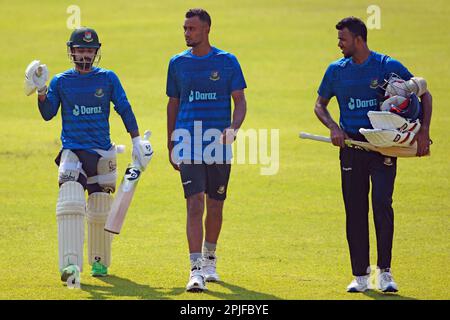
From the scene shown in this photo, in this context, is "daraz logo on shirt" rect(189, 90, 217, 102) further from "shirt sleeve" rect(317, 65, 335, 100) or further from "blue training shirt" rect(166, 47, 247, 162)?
"shirt sleeve" rect(317, 65, 335, 100)

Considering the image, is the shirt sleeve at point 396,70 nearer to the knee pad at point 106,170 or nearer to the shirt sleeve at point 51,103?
the knee pad at point 106,170

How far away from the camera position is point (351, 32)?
10.0 metres

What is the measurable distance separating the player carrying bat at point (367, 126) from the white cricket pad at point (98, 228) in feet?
7.14

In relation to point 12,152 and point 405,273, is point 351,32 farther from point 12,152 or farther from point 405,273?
point 12,152

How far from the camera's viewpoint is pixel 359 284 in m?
10.1

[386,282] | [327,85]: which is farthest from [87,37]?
[386,282]

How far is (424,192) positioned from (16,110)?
9333 millimetres

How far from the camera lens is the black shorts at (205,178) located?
1023 centimetres

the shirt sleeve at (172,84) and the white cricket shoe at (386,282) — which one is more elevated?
the shirt sleeve at (172,84)

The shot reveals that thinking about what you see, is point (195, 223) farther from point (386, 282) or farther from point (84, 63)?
point (84, 63)

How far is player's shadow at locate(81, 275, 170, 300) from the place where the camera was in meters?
9.92

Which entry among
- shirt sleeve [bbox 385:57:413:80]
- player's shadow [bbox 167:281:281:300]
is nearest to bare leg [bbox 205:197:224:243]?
player's shadow [bbox 167:281:281:300]

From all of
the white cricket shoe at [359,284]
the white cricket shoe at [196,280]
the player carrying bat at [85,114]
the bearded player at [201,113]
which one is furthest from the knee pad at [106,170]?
the white cricket shoe at [359,284]

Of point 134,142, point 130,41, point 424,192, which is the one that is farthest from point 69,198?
point 130,41
